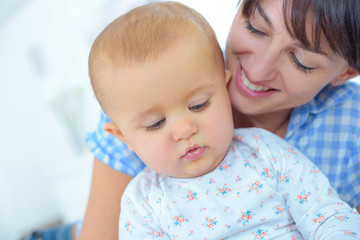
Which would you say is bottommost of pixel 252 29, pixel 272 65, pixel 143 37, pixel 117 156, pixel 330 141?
pixel 330 141

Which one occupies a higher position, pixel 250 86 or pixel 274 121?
pixel 250 86

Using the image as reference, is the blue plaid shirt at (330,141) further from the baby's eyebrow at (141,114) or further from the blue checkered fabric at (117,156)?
the baby's eyebrow at (141,114)

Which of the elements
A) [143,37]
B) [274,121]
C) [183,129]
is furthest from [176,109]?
[274,121]

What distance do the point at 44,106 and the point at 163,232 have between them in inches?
132

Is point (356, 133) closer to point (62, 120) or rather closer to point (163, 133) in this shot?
point (163, 133)

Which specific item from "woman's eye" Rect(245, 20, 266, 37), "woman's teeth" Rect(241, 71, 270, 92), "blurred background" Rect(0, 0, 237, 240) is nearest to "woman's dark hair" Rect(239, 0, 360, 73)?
"woman's eye" Rect(245, 20, 266, 37)

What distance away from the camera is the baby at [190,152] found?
3.16 feet

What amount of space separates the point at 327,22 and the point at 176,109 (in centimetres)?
53

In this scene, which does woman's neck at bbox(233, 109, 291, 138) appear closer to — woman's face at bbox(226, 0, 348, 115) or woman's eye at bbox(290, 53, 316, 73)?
woman's face at bbox(226, 0, 348, 115)

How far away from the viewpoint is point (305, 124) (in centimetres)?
144

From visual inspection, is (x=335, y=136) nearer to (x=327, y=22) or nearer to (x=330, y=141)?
(x=330, y=141)

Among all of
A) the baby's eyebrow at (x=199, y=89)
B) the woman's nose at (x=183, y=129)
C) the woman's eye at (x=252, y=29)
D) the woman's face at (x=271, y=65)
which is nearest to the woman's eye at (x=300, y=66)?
the woman's face at (x=271, y=65)

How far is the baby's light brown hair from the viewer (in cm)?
96

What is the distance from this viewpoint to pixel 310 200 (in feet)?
3.38
